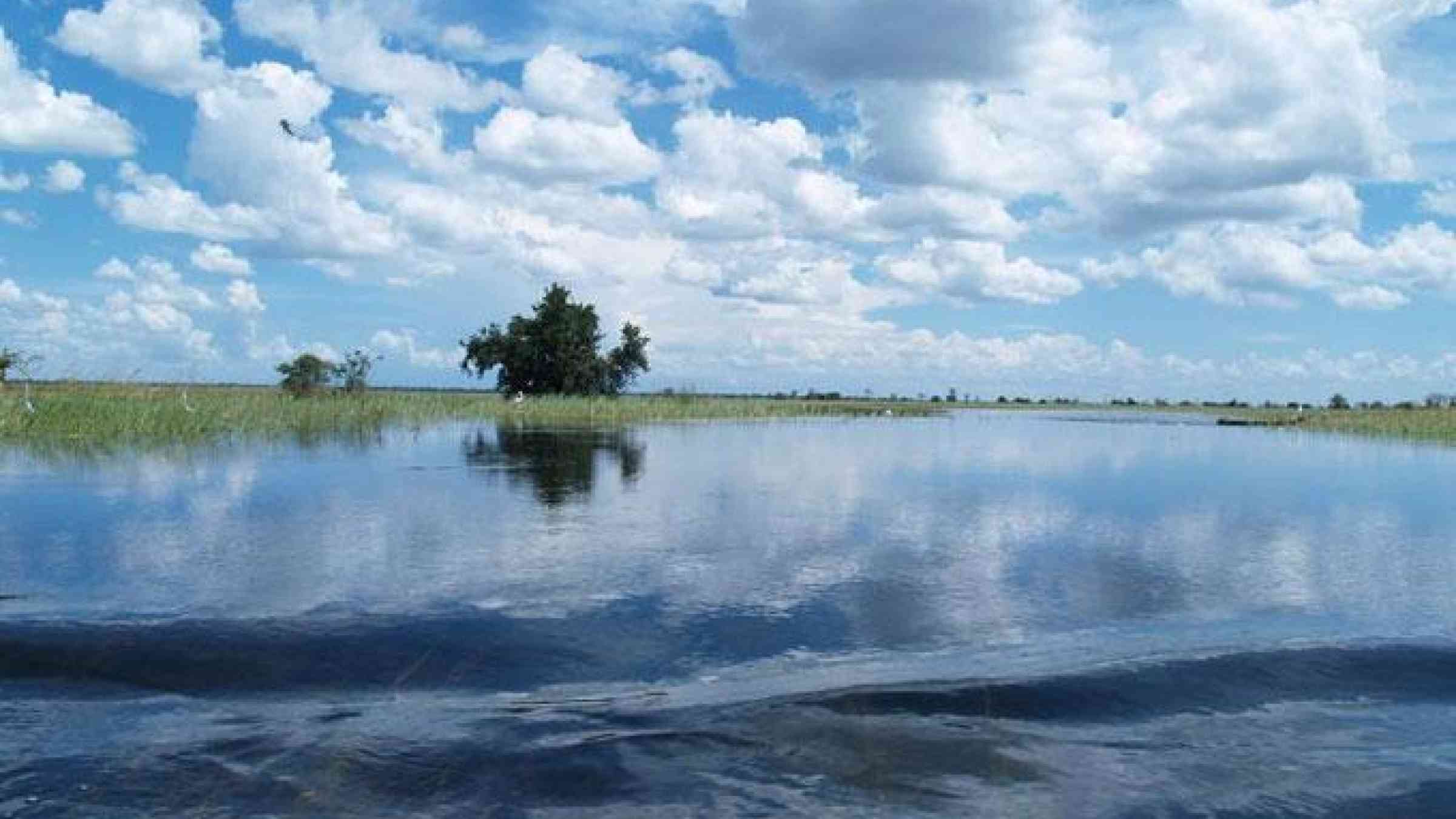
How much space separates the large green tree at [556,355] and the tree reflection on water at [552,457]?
27645 millimetres

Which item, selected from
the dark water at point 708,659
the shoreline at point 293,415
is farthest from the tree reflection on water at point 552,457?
the shoreline at point 293,415

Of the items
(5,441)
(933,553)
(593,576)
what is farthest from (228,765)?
(5,441)

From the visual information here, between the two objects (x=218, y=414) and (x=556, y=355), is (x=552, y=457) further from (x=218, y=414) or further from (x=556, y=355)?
(x=556, y=355)

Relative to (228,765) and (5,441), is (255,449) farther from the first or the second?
(228,765)

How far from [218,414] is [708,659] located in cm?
2798

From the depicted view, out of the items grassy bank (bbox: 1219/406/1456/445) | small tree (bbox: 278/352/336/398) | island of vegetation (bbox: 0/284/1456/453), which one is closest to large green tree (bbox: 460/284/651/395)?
island of vegetation (bbox: 0/284/1456/453)

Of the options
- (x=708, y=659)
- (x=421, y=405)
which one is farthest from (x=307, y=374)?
(x=708, y=659)

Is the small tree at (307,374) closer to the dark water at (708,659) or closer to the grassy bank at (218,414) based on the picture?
the grassy bank at (218,414)

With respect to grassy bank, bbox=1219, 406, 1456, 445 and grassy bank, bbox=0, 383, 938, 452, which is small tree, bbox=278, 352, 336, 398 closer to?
grassy bank, bbox=0, 383, 938, 452

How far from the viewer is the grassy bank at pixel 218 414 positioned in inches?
1045

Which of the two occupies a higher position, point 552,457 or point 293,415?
point 293,415

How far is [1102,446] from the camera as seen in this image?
36281 mm

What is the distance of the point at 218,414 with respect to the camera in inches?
1236

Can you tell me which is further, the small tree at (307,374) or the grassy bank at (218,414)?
the small tree at (307,374)
